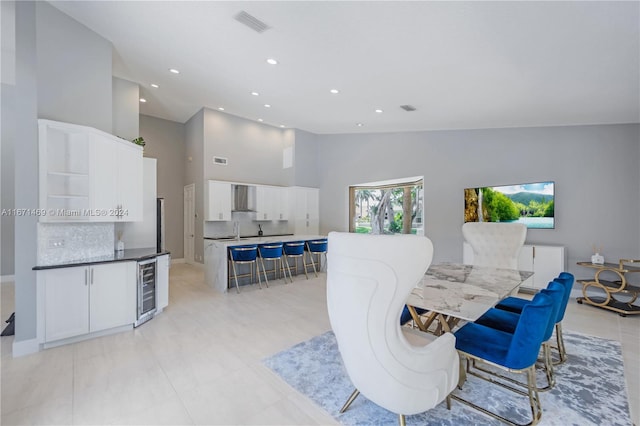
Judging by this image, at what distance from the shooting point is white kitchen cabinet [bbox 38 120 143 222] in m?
2.88

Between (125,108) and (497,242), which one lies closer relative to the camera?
(497,242)

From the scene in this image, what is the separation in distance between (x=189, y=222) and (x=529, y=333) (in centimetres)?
755

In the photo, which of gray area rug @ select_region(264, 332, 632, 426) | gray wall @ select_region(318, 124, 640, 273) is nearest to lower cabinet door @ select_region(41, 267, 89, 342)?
gray area rug @ select_region(264, 332, 632, 426)

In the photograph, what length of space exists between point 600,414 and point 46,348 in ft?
15.7

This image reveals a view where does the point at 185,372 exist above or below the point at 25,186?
below

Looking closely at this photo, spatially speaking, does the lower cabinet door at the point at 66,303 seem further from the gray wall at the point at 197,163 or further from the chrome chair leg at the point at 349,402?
the gray wall at the point at 197,163

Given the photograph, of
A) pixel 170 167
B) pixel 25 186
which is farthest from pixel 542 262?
pixel 170 167

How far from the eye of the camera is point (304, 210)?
7.49 metres

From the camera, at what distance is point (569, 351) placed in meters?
2.76

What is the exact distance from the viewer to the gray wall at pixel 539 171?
4.22 metres

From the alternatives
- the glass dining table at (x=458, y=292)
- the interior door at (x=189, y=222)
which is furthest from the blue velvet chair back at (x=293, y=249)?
the glass dining table at (x=458, y=292)

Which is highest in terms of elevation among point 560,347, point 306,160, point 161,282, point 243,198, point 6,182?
point 306,160

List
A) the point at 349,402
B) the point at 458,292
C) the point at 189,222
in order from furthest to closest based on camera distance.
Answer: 1. the point at 189,222
2. the point at 458,292
3. the point at 349,402

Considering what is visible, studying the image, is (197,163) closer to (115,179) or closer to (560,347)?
(115,179)
